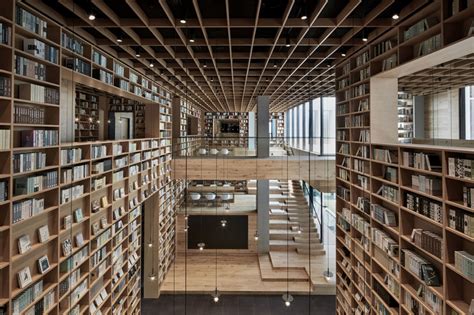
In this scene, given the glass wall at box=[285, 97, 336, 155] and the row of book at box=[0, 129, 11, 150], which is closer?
the row of book at box=[0, 129, 11, 150]

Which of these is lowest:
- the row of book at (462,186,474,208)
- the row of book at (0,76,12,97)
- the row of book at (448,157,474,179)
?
the row of book at (462,186,474,208)

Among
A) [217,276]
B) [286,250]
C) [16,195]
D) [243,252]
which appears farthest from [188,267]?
[16,195]

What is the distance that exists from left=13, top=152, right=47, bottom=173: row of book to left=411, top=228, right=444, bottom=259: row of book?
193 inches

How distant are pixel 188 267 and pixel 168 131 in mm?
4921

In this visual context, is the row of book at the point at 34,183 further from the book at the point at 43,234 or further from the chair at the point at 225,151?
the chair at the point at 225,151

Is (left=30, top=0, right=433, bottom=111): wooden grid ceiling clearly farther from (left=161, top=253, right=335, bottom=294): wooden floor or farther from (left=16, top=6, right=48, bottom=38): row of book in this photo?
(left=161, top=253, right=335, bottom=294): wooden floor

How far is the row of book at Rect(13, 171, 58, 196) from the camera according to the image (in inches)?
139

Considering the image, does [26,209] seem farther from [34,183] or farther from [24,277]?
[24,277]

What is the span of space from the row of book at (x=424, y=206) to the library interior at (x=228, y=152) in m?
0.02

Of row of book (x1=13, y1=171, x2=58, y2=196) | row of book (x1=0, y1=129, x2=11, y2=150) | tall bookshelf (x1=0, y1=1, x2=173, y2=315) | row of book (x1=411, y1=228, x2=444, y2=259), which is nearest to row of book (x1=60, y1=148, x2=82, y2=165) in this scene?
tall bookshelf (x1=0, y1=1, x2=173, y2=315)

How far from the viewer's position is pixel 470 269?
3176mm

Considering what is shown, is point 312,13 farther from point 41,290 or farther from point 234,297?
point 234,297

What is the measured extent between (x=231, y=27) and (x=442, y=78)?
4744 mm

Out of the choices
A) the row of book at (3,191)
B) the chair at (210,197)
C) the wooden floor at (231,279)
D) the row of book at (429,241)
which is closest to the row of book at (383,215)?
the row of book at (429,241)
